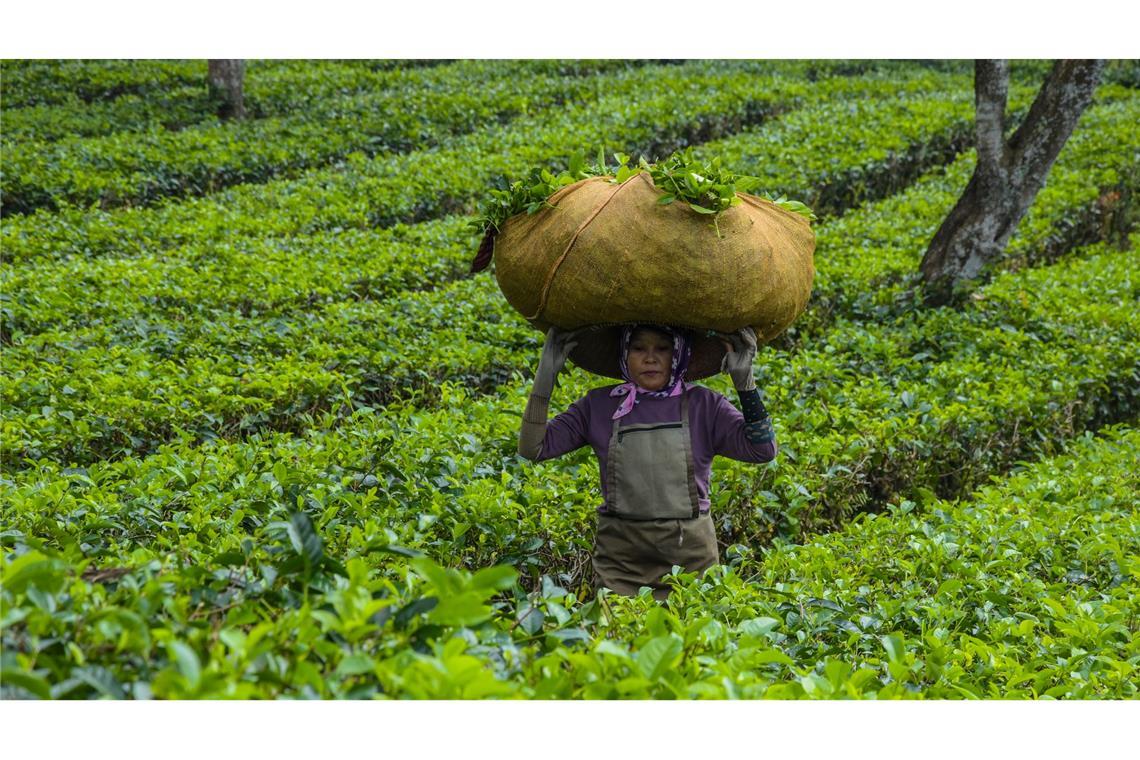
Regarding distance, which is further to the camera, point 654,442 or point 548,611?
point 654,442

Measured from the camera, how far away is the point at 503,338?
6980mm

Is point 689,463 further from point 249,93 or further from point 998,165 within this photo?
point 249,93

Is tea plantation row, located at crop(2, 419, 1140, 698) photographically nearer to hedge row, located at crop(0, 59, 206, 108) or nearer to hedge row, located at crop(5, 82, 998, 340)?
hedge row, located at crop(5, 82, 998, 340)

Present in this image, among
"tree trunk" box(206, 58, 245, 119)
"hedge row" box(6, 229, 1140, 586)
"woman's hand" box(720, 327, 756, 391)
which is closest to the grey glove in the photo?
"hedge row" box(6, 229, 1140, 586)

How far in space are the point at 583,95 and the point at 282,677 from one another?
1607cm

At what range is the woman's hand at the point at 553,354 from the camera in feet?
11.0

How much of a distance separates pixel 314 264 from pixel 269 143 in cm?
623

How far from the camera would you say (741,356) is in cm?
332

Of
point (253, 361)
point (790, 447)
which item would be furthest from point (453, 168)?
point (790, 447)

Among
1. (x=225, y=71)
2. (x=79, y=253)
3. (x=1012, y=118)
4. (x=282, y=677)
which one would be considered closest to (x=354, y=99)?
(x=225, y=71)

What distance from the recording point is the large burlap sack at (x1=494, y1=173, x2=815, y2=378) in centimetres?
305

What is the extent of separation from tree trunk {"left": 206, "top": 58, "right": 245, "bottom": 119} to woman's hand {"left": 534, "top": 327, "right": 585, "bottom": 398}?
14.1 meters

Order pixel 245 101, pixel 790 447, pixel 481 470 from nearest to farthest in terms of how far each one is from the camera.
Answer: pixel 481 470, pixel 790 447, pixel 245 101

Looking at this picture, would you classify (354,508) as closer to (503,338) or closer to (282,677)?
(282,677)
